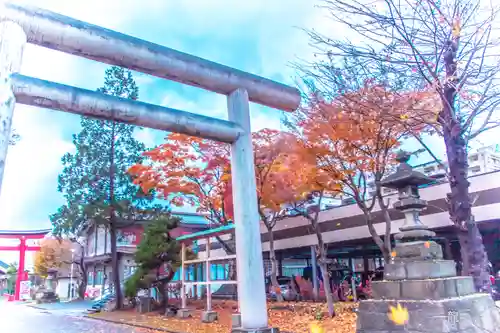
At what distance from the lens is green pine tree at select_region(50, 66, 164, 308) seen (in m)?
21.6

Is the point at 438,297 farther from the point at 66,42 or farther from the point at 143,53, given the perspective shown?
the point at 66,42

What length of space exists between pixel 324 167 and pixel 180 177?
7.66 metres

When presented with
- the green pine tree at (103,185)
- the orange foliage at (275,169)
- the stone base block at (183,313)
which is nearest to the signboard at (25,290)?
the green pine tree at (103,185)

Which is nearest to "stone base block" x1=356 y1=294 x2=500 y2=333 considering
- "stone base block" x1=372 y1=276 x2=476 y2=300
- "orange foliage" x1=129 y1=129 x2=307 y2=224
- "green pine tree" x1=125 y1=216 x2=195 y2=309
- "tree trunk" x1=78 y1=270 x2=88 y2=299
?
"stone base block" x1=372 y1=276 x2=476 y2=300

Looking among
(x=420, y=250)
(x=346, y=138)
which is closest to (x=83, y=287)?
(x=346, y=138)

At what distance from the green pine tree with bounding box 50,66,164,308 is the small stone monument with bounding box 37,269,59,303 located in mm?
13096

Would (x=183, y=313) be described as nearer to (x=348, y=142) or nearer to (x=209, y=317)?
(x=209, y=317)

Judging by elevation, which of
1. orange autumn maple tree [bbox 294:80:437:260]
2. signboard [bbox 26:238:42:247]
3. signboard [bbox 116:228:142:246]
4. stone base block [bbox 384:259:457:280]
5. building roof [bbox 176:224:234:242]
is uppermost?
orange autumn maple tree [bbox 294:80:437:260]

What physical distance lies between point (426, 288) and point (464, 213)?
155cm

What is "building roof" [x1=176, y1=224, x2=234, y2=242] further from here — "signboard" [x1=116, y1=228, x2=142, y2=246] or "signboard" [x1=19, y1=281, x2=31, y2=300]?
"signboard" [x1=19, y1=281, x2=31, y2=300]

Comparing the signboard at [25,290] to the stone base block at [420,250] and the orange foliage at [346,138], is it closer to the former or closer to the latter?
the orange foliage at [346,138]

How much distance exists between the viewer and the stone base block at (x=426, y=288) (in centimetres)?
593

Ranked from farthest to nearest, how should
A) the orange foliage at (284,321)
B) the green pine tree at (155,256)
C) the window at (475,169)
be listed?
the window at (475,169) → the green pine tree at (155,256) → the orange foliage at (284,321)

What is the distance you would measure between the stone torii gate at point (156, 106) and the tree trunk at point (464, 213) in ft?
9.48
